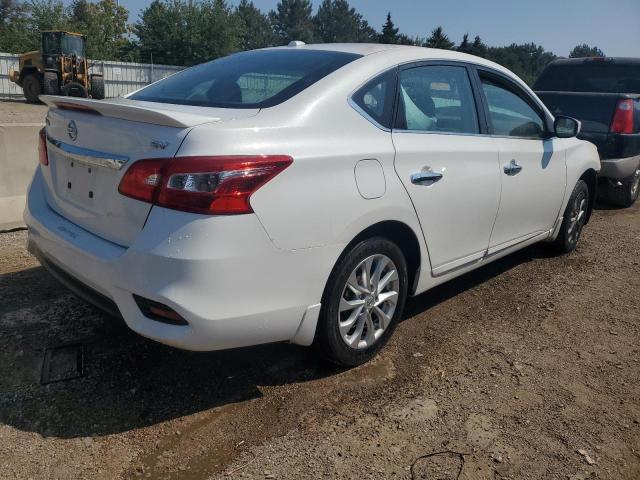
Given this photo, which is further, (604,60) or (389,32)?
(389,32)

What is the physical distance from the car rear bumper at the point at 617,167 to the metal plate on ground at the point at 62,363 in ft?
20.5

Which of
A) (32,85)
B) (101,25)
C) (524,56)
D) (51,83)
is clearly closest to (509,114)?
(51,83)

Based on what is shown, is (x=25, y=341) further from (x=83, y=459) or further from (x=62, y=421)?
(x=83, y=459)

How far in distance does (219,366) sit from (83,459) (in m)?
0.88

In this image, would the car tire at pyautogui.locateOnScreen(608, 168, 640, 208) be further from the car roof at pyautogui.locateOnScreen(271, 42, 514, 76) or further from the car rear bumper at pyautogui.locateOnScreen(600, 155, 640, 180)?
the car roof at pyautogui.locateOnScreen(271, 42, 514, 76)

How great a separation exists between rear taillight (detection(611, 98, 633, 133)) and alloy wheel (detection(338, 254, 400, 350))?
16.6 feet

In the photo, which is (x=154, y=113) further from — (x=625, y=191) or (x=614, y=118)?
(x=625, y=191)

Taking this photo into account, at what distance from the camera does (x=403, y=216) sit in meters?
2.99

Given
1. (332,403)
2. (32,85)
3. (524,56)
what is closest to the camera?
(332,403)

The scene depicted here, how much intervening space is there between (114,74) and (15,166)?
3195 centimetres

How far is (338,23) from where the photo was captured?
11312 cm

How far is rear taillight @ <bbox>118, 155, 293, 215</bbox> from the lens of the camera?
2.28 metres

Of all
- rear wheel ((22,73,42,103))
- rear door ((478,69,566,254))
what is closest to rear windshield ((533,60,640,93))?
rear door ((478,69,566,254))

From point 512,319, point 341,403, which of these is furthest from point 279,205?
point 512,319
